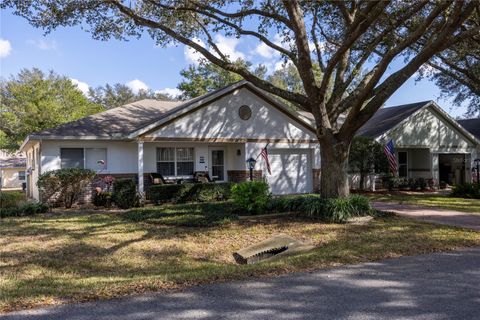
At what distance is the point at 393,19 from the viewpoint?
14.3m

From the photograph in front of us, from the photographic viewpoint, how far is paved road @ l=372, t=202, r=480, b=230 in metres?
11.1

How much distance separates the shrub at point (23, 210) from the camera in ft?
43.3

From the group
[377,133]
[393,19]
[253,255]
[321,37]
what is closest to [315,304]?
[253,255]

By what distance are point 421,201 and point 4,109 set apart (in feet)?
102

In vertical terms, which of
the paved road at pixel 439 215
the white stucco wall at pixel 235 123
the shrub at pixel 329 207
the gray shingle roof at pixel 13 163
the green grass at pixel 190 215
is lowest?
the paved road at pixel 439 215

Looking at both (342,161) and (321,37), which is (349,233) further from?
(321,37)

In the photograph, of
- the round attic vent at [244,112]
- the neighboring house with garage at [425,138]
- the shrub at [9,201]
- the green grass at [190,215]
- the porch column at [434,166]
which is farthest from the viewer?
the porch column at [434,166]

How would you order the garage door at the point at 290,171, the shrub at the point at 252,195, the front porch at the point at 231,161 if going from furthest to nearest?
1. the garage door at the point at 290,171
2. the front porch at the point at 231,161
3. the shrub at the point at 252,195

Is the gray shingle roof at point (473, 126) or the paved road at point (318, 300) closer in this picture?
the paved road at point (318, 300)

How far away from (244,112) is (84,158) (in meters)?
6.99

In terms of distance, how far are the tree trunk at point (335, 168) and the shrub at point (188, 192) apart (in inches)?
231


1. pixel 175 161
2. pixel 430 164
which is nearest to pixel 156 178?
pixel 175 161

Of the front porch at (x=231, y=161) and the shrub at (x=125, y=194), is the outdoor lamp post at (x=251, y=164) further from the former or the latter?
the shrub at (x=125, y=194)

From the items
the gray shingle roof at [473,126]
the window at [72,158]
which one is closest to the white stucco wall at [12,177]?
the window at [72,158]
